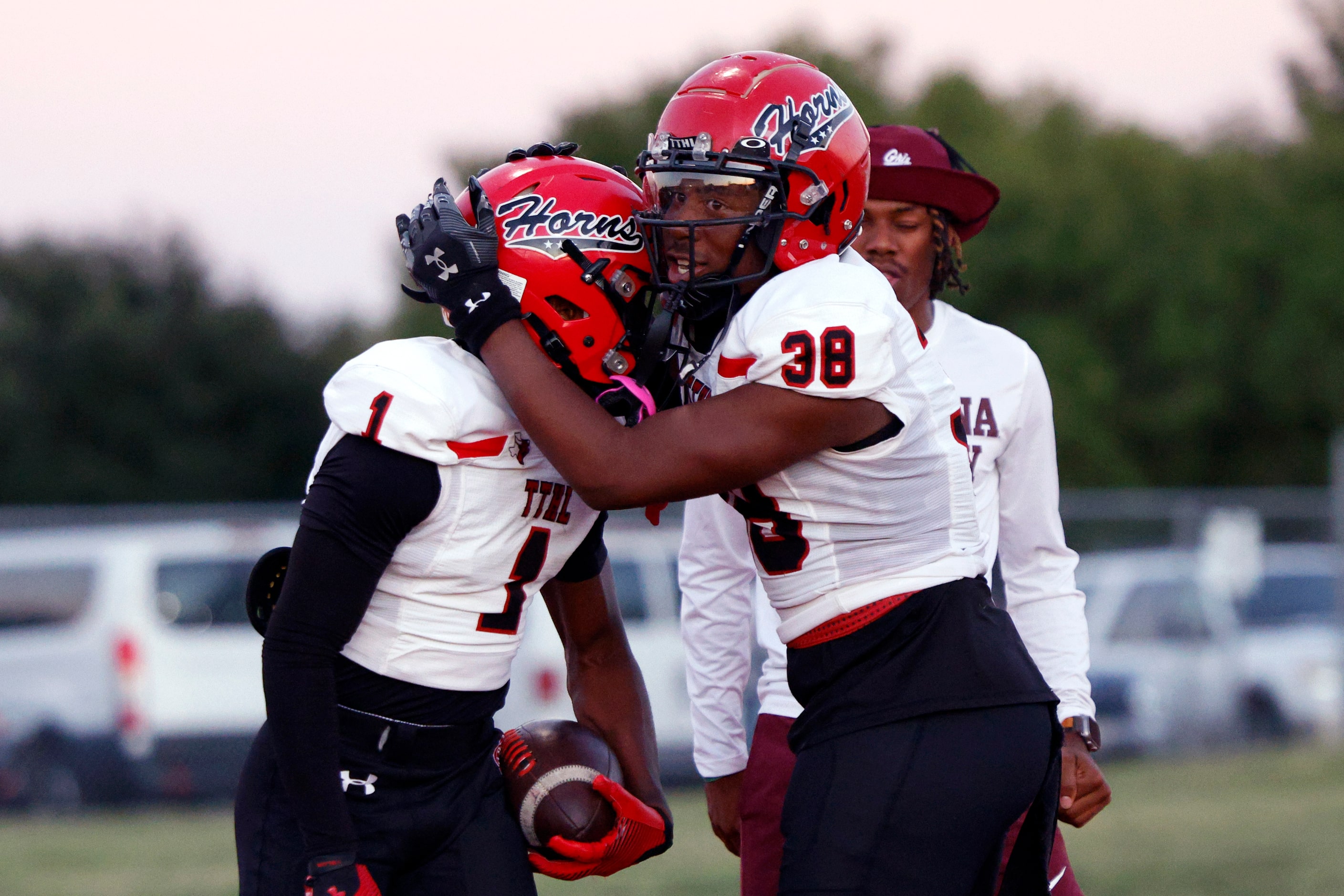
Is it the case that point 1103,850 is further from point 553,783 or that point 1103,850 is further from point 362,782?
point 362,782

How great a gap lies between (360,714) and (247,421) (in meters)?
26.9

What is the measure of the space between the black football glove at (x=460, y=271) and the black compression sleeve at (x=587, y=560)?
1.72 ft

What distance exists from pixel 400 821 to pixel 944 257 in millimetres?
2041

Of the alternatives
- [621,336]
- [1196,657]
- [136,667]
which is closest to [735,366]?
[621,336]

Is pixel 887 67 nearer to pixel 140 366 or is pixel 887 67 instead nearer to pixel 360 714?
pixel 140 366

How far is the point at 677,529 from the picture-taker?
1202 cm

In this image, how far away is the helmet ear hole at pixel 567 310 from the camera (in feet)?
10.0

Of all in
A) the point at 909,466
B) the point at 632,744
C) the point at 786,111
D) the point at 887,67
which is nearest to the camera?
the point at 909,466

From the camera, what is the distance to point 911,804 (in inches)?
104

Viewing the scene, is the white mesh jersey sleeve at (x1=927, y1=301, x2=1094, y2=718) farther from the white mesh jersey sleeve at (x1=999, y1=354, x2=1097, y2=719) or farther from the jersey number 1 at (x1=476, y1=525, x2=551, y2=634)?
the jersey number 1 at (x1=476, y1=525, x2=551, y2=634)

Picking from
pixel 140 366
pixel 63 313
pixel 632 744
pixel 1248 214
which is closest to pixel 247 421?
pixel 140 366

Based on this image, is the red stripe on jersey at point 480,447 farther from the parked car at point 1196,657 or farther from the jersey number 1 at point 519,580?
the parked car at point 1196,657

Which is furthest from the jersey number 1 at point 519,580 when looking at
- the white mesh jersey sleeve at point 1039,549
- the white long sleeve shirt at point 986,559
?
the white mesh jersey sleeve at point 1039,549

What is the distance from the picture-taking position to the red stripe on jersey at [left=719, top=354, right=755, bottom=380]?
2787mm
